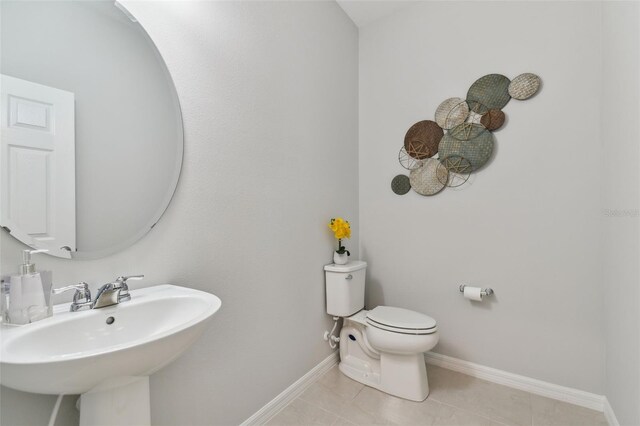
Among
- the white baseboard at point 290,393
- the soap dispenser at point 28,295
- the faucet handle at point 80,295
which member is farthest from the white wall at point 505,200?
the soap dispenser at point 28,295

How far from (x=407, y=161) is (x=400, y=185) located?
19 centimetres

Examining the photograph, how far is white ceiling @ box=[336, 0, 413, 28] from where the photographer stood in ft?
7.20

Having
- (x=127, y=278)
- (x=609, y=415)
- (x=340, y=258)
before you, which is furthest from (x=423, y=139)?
(x=127, y=278)

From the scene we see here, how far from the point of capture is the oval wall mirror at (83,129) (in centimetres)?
82

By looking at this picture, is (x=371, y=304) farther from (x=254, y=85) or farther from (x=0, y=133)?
(x=0, y=133)

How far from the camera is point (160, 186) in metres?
1.14

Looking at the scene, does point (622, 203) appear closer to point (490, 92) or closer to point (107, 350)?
point (490, 92)

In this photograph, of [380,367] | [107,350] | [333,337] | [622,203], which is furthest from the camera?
[333,337]

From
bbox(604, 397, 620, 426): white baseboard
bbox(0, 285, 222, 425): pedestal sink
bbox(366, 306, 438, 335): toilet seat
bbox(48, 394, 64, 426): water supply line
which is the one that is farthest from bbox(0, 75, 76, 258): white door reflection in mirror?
bbox(604, 397, 620, 426): white baseboard

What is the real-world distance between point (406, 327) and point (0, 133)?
6.03ft

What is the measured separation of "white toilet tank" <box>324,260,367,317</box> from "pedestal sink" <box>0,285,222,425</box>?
3.56 ft

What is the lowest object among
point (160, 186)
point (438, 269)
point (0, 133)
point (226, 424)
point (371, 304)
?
point (226, 424)

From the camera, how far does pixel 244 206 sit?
1.46 meters

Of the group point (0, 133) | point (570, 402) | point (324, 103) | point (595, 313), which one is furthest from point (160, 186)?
point (570, 402)
